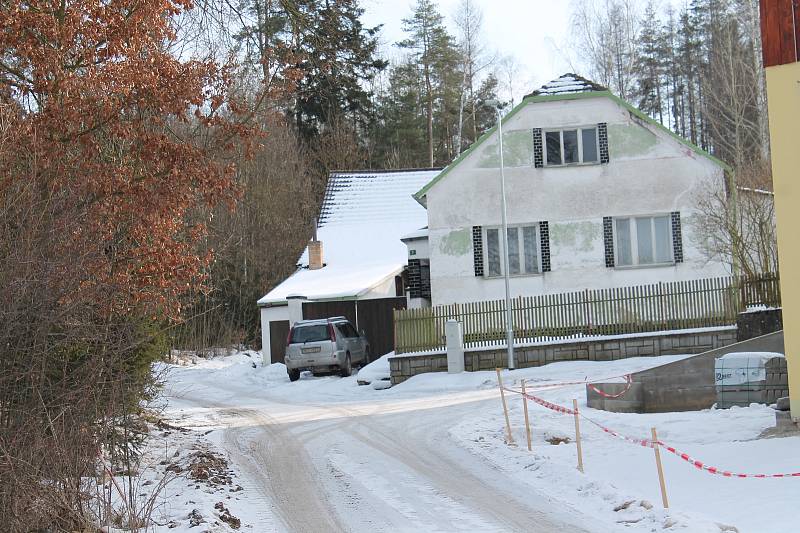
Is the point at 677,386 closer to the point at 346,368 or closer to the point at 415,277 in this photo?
the point at 346,368

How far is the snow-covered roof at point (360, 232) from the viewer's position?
35.8m

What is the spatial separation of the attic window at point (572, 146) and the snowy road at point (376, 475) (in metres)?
11.2

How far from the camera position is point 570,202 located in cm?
2931

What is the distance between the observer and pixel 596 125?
96.8 ft

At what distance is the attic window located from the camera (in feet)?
96.8

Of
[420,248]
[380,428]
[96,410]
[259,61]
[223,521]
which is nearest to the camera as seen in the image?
[96,410]

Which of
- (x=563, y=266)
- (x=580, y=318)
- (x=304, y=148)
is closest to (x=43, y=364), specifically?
(x=580, y=318)

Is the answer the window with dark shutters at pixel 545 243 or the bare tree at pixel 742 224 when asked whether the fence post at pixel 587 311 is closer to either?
the window with dark shutters at pixel 545 243

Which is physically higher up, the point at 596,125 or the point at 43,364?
the point at 596,125

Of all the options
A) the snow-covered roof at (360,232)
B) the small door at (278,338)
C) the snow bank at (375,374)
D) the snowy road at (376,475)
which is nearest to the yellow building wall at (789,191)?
the snowy road at (376,475)

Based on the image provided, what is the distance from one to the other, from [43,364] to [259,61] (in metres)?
5.11

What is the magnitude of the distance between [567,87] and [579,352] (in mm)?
8747

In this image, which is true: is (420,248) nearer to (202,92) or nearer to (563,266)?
(563,266)

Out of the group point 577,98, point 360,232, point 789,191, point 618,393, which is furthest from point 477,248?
point 789,191
